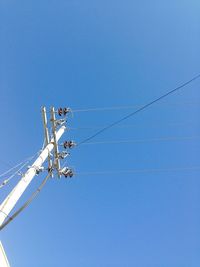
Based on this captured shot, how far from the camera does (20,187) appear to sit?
7383mm

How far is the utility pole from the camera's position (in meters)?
6.84

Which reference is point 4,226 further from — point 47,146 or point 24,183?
point 47,146

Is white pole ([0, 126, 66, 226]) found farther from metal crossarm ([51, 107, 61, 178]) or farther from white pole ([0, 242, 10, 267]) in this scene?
white pole ([0, 242, 10, 267])

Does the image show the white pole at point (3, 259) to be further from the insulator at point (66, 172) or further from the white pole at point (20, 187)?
the insulator at point (66, 172)

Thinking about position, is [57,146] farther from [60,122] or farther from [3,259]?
[3,259]

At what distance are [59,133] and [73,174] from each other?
1.72 metres

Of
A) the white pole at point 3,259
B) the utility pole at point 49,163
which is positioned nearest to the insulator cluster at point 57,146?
the utility pole at point 49,163

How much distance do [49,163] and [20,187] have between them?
2122 mm

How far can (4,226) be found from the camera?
617 cm

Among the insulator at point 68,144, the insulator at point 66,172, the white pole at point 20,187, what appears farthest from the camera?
the insulator at point 68,144

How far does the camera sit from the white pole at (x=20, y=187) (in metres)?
6.56

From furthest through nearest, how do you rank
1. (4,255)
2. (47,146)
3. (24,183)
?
(47,146) < (24,183) < (4,255)

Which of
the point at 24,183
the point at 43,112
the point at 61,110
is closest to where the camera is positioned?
the point at 24,183

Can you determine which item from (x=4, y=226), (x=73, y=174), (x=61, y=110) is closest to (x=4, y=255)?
(x=4, y=226)
